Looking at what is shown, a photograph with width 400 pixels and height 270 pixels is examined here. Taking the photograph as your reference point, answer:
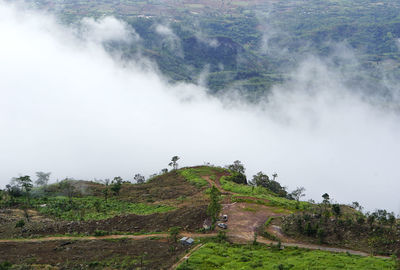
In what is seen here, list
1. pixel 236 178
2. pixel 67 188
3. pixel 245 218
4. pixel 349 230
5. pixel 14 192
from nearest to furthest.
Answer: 1. pixel 349 230
2. pixel 245 218
3. pixel 14 192
4. pixel 67 188
5. pixel 236 178

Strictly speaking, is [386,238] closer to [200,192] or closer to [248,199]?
[248,199]

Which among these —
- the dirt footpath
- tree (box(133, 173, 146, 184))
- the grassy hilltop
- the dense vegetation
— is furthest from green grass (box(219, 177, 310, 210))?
tree (box(133, 173, 146, 184))

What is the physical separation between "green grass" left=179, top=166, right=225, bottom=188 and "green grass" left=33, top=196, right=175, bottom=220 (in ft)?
64.0

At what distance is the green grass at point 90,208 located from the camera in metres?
78.3

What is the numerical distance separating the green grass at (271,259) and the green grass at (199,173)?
45.7 meters

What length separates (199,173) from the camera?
10944 centimetres

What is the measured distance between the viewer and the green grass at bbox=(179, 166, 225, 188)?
10001cm

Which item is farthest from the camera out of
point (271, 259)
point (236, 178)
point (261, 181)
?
point (261, 181)

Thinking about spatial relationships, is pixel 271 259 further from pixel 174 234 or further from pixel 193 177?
pixel 193 177

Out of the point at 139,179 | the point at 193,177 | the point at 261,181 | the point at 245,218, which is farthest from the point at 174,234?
the point at 139,179

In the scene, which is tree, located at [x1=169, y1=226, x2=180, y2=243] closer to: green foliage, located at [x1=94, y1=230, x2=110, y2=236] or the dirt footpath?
the dirt footpath

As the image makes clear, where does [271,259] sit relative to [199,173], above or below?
below

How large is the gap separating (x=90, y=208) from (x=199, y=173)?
3855 cm

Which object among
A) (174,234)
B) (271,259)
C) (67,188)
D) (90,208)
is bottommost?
(271,259)
